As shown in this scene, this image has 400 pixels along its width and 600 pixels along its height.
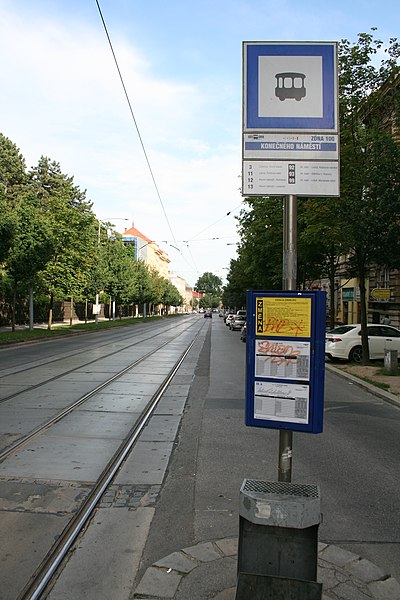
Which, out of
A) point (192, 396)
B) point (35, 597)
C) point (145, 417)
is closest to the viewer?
point (35, 597)

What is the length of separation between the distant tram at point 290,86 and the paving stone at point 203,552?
3168mm

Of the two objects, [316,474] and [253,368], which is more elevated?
[253,368]

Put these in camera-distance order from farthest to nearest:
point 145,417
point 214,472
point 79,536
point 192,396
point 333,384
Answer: point 333,384 < point 192,396 < point 145,417 < point 214,472 < point 79,536

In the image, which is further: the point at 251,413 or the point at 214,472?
the point at 214,472

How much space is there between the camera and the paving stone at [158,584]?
10.4 ft

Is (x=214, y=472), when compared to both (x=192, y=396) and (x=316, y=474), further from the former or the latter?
(x=192, y=396)

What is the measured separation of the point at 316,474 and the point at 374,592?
8.09 ft

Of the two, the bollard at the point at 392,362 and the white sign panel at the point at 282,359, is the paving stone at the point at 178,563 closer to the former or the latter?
the white sign panel at the point at 282,359

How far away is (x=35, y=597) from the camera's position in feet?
10.3

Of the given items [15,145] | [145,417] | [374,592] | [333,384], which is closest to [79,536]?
[374,592]

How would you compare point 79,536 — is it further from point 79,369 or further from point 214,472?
point 79,369

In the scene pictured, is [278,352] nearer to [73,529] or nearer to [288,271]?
[288,271]

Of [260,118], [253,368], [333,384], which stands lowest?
[333,384]

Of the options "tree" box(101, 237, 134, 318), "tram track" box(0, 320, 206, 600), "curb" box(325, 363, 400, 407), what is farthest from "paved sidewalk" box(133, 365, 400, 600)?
"tree" box(101, 237, 134, 318)
